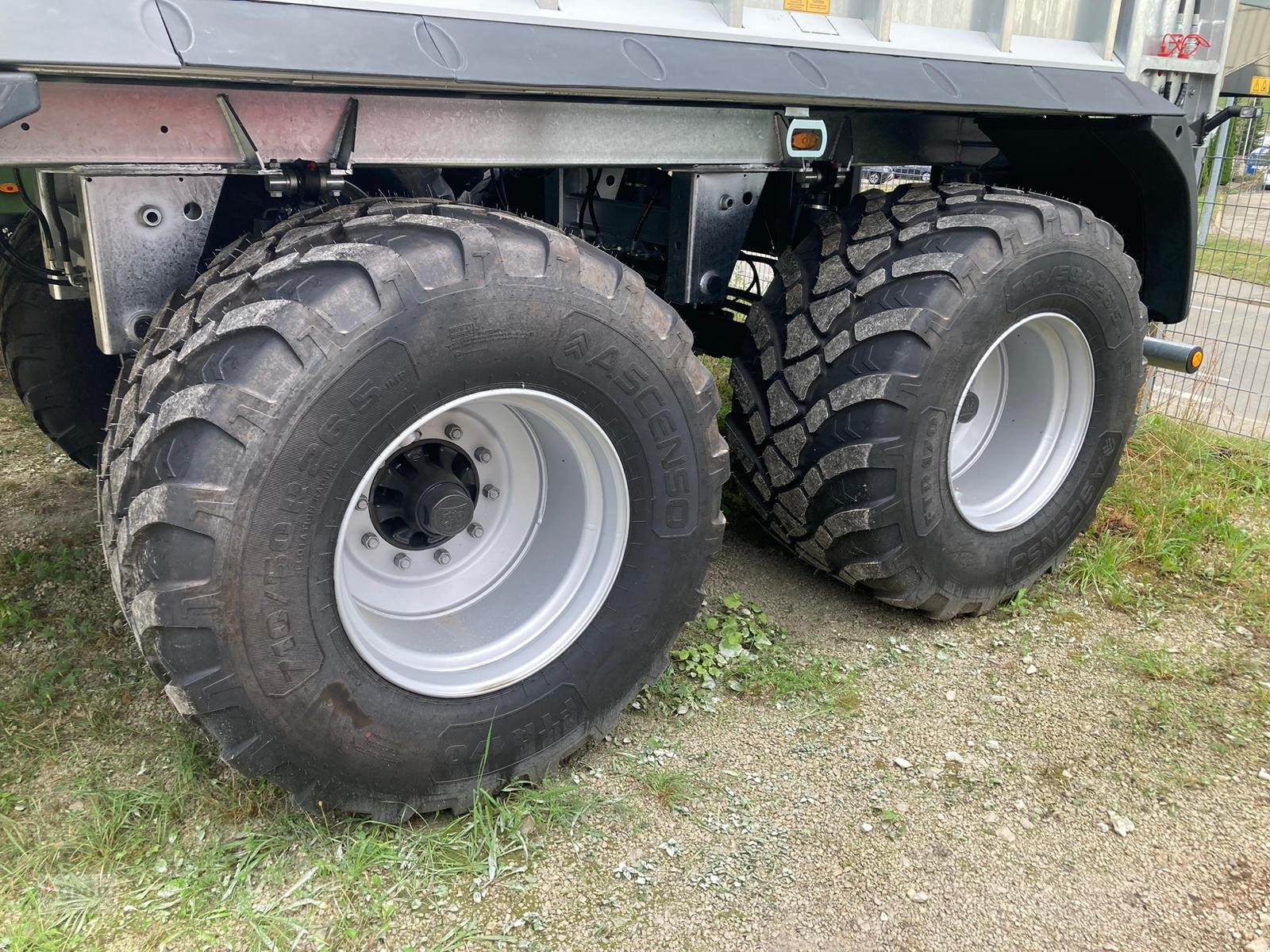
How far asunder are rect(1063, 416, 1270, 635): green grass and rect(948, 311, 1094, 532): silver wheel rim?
445 millimetres

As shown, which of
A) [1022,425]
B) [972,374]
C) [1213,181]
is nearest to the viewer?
[972,374]

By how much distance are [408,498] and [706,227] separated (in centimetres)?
110

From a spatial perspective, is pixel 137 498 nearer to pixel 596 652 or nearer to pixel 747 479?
pixel 596 652

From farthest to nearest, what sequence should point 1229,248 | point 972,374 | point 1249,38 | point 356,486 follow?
point 1229,248
point 1249,38
point 972,374
point 356,486

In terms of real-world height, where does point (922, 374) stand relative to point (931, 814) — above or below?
above

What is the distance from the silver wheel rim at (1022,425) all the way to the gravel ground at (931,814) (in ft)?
1.43

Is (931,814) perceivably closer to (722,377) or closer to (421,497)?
(421,497)

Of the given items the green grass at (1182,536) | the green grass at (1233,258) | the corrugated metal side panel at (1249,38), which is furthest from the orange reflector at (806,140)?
the green grass at (1233,258)

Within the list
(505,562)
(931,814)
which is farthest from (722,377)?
(931,814)

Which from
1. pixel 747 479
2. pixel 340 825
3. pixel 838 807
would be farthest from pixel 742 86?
pixel 340 825

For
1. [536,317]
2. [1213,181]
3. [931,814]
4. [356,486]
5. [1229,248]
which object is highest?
[1213,181]

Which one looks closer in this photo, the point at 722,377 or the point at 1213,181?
the point at 722,377

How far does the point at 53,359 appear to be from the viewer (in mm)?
3604

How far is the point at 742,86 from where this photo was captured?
2268 millimetres
